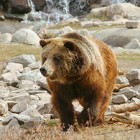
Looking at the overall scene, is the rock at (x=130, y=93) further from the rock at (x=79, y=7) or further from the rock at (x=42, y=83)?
the rock at (x=79, y=7)

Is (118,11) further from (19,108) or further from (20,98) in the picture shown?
(19,108)

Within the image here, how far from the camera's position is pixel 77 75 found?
7.05 meters

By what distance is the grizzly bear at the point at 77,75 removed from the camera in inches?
275

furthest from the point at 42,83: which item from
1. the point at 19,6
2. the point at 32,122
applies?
the point at 19,6

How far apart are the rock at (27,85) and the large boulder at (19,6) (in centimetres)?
2938

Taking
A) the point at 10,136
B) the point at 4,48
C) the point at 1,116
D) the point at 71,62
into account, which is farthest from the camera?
the point at 4,48

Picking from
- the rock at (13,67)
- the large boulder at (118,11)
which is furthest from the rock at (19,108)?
the large boulder at (118,11)

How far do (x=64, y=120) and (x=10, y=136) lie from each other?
6.03 feet

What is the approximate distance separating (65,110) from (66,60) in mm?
912

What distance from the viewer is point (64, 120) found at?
7598 millimetres

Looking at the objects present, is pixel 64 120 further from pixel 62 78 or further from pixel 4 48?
pixel 4 48

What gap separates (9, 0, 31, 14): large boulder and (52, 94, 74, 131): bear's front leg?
3670 centimetres

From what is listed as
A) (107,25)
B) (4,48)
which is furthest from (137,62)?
(107,25)

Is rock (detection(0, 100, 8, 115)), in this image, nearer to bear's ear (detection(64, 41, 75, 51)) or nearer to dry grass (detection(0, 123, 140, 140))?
dry grass (detection(0, 123, 140, 140))
